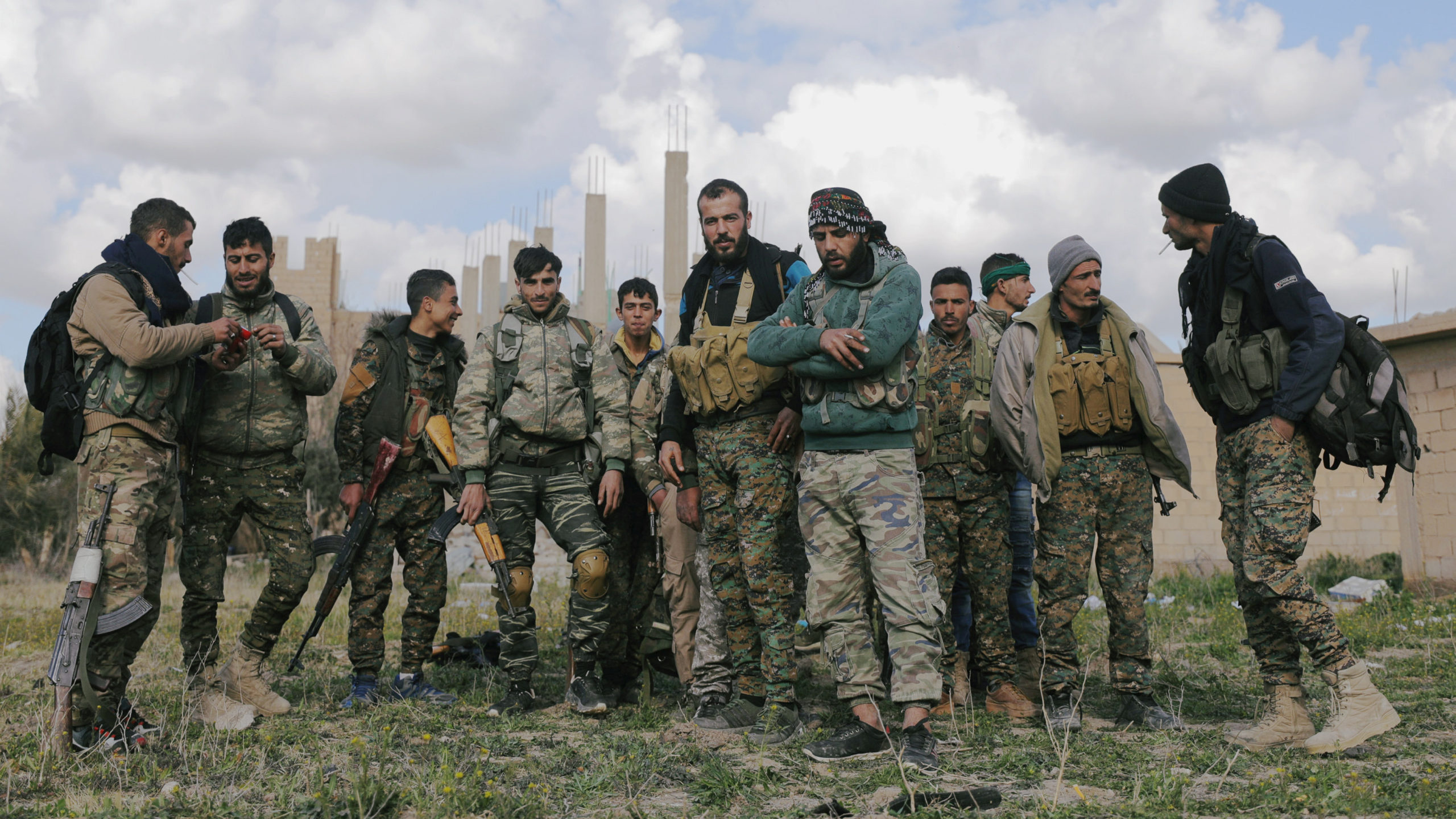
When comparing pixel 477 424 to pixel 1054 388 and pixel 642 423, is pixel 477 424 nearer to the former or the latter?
pixel 642 423

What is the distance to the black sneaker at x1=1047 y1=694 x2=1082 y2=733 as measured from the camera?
14.0 ft

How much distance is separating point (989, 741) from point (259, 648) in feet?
11.8

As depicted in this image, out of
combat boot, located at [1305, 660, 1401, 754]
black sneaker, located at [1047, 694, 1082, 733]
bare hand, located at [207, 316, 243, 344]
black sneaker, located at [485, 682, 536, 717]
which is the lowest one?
black sneaker, located at [485, 682, 536, 717]

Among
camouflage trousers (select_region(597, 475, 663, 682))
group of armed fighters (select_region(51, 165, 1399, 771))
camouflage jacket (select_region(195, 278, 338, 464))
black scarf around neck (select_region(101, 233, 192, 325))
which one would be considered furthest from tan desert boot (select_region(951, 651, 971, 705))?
black scarf around neck (select_region(101, 233, 192, 325))

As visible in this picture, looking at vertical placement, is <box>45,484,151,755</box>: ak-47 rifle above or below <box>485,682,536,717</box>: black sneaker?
above

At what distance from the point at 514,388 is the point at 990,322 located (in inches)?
107

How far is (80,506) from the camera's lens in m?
4.24

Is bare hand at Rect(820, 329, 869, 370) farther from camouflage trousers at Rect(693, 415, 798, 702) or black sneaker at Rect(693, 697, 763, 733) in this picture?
black sneaker at Rect(693, 697, 763, 733)

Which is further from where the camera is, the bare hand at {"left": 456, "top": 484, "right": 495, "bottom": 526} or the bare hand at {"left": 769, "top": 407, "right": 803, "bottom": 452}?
the bare hand at {"left": 456, "top": 484, "right": 495, "bottom": 526}

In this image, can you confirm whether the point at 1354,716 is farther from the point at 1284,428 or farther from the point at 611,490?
the point at 611,490

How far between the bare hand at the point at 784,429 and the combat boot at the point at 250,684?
2.82 m

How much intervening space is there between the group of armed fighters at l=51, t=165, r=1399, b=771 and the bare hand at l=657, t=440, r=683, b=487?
1cm

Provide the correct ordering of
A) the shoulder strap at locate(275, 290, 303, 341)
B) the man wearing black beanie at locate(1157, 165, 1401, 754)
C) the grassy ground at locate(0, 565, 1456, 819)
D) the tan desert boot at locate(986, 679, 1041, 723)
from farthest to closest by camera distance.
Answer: the shoulder strap at locate(275, 290, 303, 341) < the tan desert boot at locate(986, 679, 1041, 723) < the man wearing black beanie at locate(1157, 165, 1401, 754) < the grassy ground at locate(0, 565, 1456, 819)

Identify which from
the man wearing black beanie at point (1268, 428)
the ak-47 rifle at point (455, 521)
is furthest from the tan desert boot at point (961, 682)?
the ak-47 rifle at point (455, 521)
